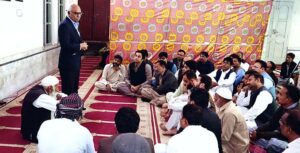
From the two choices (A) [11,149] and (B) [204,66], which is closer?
(A) [11,149]

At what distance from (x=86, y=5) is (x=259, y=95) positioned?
831cm

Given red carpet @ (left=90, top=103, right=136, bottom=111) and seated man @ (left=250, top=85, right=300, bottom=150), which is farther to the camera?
red carpet @ (left=90, top=103, right=136, bottom=111)

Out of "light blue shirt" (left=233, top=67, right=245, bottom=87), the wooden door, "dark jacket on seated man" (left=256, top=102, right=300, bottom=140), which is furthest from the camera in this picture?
the wooden door

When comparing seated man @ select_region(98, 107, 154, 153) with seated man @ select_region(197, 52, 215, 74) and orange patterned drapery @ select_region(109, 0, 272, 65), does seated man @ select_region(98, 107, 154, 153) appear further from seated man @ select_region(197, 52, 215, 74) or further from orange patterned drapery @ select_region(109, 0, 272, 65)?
orange patterned drapery @ select_region(109, 0, 272, 65)

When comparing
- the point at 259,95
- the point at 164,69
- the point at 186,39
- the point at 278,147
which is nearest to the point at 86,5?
the point at 186,39

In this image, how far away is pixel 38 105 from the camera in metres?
3.39

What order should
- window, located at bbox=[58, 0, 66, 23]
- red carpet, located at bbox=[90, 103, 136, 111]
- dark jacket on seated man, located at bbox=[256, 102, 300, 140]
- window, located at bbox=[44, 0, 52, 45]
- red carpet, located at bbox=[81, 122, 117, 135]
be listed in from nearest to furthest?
dark jacket on seated man, located at bbox=[256, 102, 300, 140]
red carpet, located at bbox=[81, 122, 117, 135]
red carpet, located at bbox=[90, 103, 136, 111]
window, located at bbox=[44, 0, 52, 45]
window, located at bbox=[58, 0, 66, 23]

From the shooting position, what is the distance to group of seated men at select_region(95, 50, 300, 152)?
9.92 ft

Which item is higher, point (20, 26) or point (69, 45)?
point (20, 26)

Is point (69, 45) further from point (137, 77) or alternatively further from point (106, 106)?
point (137, 77)

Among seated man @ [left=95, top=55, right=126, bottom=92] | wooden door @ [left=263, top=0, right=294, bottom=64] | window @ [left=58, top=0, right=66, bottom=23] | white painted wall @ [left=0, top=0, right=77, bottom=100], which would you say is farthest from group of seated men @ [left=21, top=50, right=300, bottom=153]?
wooden door @ [left=263, top=0, right=294, bottom=64]

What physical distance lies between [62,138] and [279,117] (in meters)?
2.22

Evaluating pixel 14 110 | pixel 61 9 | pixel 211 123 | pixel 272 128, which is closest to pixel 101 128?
pixel 14 110

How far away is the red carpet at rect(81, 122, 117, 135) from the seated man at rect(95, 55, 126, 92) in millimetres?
1806
